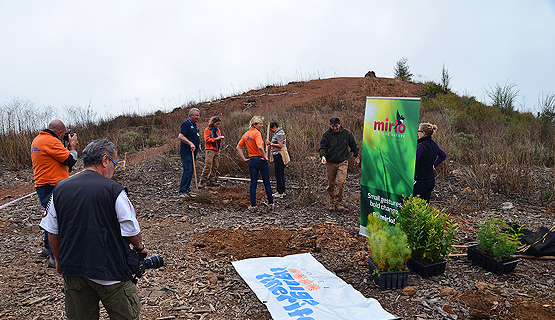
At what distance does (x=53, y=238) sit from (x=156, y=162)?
9.34 metres

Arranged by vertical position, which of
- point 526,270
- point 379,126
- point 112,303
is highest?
point 379,126

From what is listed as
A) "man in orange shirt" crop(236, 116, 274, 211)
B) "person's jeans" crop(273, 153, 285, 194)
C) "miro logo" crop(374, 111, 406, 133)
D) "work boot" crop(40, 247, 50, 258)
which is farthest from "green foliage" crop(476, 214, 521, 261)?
"work boot" crop(40, 247, 50, 258)

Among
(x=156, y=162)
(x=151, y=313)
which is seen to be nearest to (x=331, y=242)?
(x=151, y=313)

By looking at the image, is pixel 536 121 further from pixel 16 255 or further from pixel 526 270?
pixel 16 255

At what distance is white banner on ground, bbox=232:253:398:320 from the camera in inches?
140

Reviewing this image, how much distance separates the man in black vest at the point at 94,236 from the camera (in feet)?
7.80

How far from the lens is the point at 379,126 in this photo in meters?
5.07

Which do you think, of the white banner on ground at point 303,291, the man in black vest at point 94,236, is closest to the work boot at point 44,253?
the white banner on ground at point 303,291

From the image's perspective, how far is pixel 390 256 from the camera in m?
3.89

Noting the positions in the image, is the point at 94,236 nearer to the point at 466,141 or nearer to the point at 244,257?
the point at 244,257

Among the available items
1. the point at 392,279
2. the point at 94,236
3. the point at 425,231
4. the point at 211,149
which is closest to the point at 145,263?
the point at 94,236

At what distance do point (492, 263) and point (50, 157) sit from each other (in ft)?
17.4

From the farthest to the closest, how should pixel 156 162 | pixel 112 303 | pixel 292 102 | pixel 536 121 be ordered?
pixel 292 102 < pixel 536 121 < pixel 156 162 < pixel 112 303

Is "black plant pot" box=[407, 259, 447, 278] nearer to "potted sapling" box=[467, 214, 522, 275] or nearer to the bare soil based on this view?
the bare soil
